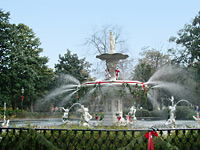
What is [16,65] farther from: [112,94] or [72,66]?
[112,94]

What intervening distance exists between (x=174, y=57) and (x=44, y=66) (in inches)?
903

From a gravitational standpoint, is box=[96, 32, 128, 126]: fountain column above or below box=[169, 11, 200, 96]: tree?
below

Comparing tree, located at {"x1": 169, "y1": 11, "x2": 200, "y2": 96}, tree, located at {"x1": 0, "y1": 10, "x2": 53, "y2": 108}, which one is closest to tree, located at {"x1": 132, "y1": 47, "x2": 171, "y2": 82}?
tree, located at {"x1": 169, "y1": 11, "x2": 200, "y2": 96}

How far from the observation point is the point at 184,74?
38531 millimetres

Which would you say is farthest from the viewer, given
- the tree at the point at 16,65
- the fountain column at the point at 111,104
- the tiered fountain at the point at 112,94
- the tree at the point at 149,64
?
the tree at the point at 149,64

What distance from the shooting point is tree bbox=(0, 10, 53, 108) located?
33.7m

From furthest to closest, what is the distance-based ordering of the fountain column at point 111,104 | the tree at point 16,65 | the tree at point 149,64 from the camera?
the tree at point 149,64 < the tree at point 16,65 < the fountain column at point 111,104

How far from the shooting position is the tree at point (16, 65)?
1328 inches

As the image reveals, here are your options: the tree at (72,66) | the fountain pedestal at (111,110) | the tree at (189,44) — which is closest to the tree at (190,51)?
the tree at (189,44)

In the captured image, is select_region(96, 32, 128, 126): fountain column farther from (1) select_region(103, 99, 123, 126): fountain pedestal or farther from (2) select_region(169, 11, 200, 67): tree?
(2) select_region(169, 11, 200, 67): tree

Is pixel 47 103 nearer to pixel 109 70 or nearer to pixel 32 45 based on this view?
pixel 32 45

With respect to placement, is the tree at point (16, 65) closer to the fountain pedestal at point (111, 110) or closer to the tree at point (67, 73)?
the tree at point (67, 73)

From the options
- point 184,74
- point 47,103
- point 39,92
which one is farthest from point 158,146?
point 47,103

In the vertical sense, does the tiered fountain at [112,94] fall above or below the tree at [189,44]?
below
